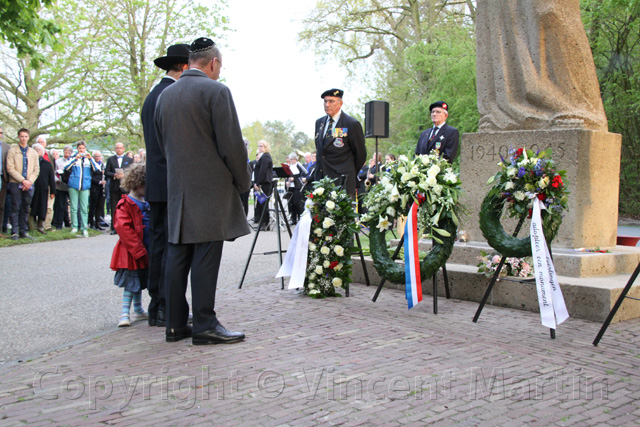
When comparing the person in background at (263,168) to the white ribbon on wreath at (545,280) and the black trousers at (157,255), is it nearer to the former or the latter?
the black trousers at (157,255)

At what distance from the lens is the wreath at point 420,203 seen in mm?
5988

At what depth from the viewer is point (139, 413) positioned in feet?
11.3

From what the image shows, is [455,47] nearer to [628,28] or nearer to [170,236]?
[628,28]

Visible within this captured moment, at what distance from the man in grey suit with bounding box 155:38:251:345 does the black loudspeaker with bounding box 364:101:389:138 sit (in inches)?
321

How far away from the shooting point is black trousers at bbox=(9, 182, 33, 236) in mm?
13156

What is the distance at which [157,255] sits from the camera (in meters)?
5.64

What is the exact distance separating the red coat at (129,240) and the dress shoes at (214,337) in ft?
4.13

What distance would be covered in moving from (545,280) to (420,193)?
1536 millimetres

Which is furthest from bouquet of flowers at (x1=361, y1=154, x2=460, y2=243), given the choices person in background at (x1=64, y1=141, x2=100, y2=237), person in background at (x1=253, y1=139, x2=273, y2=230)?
person in background at (x1=64, y1=141, x2=100, y2=237)

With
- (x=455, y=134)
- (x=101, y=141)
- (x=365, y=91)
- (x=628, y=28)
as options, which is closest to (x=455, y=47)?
(x=628, y=28)

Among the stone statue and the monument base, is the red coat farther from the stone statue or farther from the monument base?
the stone statue

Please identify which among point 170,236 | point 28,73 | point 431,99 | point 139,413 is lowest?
point 139,413

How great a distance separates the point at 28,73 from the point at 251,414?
27020mm

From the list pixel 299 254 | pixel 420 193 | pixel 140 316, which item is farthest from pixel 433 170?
pixel 140 316
